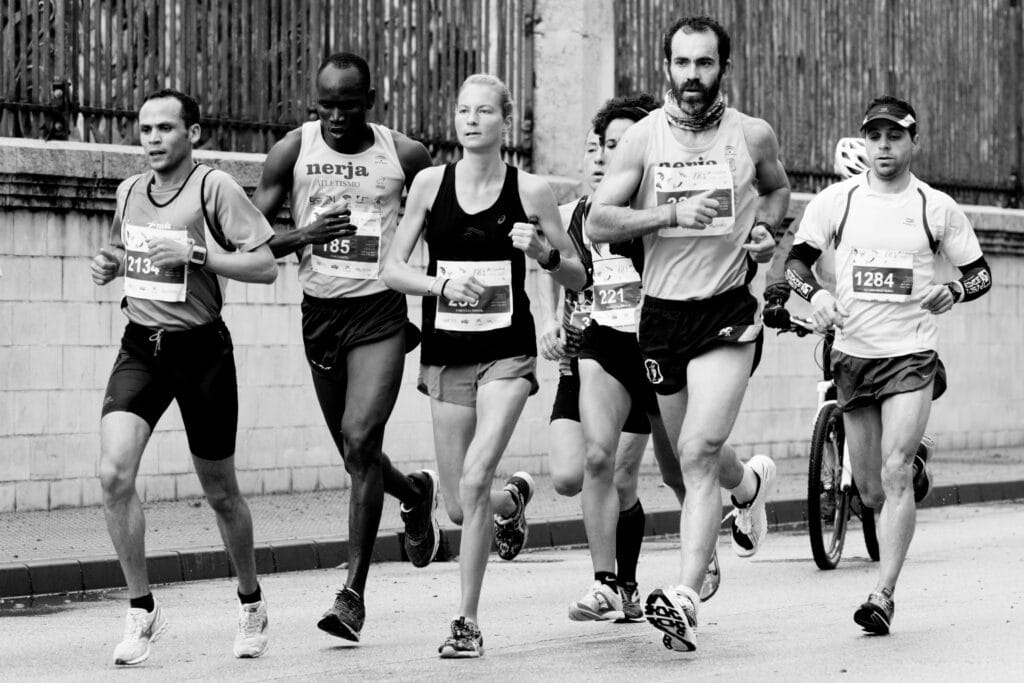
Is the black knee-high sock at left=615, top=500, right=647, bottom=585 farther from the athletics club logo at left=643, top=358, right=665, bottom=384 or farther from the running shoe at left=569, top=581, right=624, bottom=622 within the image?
the athletics club logo at left=643, top=358, right=665, bottom=384

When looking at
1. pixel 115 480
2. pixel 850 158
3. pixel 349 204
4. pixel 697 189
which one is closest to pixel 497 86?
pixel 349 204

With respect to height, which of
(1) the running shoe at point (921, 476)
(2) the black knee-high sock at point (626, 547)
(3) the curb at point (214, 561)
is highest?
(1) the running shoe at point (921, 476)

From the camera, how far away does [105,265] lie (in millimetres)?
7395

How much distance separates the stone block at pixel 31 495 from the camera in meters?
12.9

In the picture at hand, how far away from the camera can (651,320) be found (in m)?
7.42

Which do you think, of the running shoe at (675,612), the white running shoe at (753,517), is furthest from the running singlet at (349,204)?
the white running shoe at (753,517)

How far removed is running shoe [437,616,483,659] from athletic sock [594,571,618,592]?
97cm

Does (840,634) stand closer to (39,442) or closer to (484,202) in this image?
(484,202)

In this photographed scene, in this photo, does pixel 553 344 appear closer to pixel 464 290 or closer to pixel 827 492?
pixel 464 290

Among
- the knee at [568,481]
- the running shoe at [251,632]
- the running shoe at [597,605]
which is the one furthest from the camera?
the knee at [568,481]

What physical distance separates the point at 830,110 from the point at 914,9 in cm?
173

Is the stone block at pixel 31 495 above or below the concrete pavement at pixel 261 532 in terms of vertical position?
above

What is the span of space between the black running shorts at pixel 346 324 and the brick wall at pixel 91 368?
215 inches

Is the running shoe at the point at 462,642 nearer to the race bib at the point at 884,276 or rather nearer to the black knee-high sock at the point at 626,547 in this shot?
the black knee-high sock at the point at 626,547
